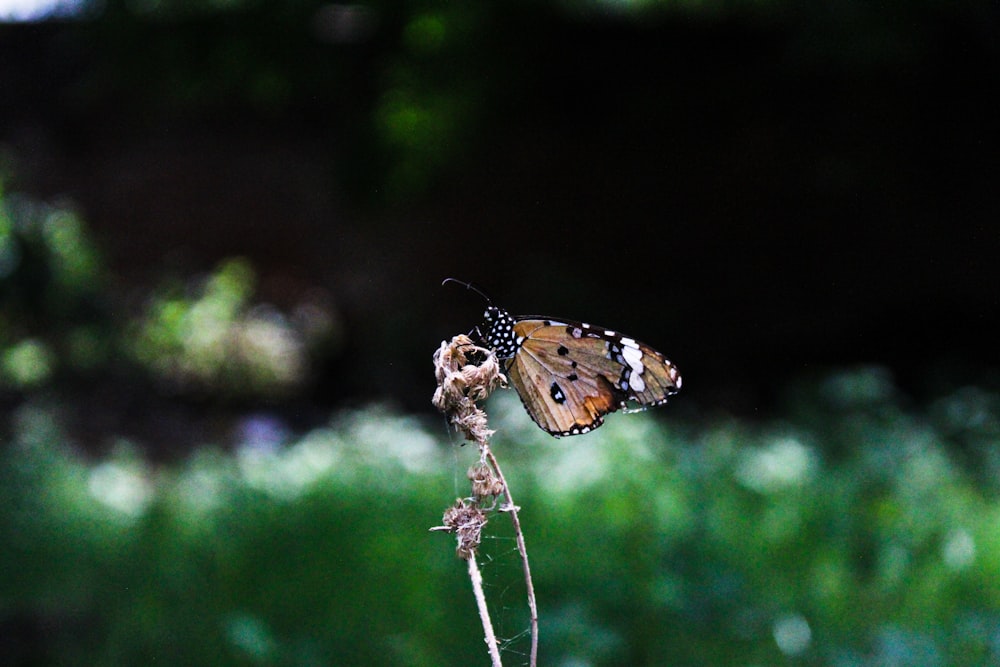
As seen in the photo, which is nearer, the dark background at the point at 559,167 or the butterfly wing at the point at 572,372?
the butterfly wing at the point at 572,372

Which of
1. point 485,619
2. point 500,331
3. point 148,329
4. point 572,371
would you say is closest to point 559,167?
point 148,329

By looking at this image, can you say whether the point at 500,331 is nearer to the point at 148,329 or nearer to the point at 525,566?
the point at 525,566

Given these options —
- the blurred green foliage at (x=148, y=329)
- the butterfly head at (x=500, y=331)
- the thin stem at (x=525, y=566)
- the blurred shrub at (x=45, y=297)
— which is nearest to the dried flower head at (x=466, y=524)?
the thin stem at (x=525, y=566)

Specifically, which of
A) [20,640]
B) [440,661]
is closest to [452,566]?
[440,661]

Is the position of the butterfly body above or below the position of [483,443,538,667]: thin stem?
above

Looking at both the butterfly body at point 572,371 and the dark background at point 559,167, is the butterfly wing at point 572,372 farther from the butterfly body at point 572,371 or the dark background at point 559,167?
the dark background at point 559,167

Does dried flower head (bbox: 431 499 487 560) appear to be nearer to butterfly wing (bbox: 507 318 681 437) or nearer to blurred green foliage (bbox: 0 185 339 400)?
butterfly wing (bbox: 507 318 681 437)

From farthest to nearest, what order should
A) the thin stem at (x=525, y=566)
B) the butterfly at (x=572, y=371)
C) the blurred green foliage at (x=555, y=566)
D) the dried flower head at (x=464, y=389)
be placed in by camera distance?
the blurred green foliage at (x=555, y=566) < the butterfly at (x=572, y=371) < the dried flower head at (x=464, y=389) < the thin stem at (x=525, y=566)

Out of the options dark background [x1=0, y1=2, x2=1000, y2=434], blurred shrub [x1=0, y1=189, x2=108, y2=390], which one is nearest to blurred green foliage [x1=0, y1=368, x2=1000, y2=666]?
blurred shrub [x1=0, y1=189, x2=108, y2=390]

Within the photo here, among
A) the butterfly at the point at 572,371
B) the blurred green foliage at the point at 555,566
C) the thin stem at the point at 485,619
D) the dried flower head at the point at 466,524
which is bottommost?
the thin stem at the point at 485,619
